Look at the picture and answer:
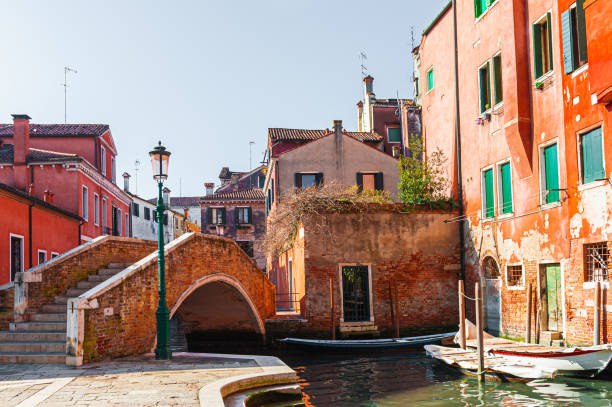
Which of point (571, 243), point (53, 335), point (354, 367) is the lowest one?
point (354, 367)

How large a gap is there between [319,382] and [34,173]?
1341 cm

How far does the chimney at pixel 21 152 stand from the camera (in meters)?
19.4

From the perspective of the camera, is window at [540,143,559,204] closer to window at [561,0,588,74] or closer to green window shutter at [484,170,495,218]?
window at [561,0,588,74]

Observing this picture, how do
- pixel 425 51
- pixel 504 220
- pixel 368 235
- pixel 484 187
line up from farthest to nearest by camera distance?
pixel 425 51, pixel 368 235, pixel 484 187, pixel 504 220

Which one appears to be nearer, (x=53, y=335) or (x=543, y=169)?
(x=53, y=335)

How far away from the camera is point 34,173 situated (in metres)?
20.1

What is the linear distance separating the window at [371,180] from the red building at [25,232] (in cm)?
1106

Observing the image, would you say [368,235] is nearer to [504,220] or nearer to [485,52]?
[504,220]

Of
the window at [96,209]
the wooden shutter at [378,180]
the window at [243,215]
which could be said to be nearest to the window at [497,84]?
the wooden shutter at [378,180]

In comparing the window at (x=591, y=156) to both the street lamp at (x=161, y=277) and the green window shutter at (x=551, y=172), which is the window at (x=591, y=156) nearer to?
the green window shutter at (x=551, y=172)

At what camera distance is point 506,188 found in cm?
1470

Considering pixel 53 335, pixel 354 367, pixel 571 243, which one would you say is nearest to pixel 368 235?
pixel 354 367

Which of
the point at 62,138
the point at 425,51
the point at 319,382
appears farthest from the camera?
the point at 62,138

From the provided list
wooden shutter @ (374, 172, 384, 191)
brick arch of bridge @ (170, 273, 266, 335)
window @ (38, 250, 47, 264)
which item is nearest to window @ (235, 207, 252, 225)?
wooden shutter @ (374, 172, 384, 191)
